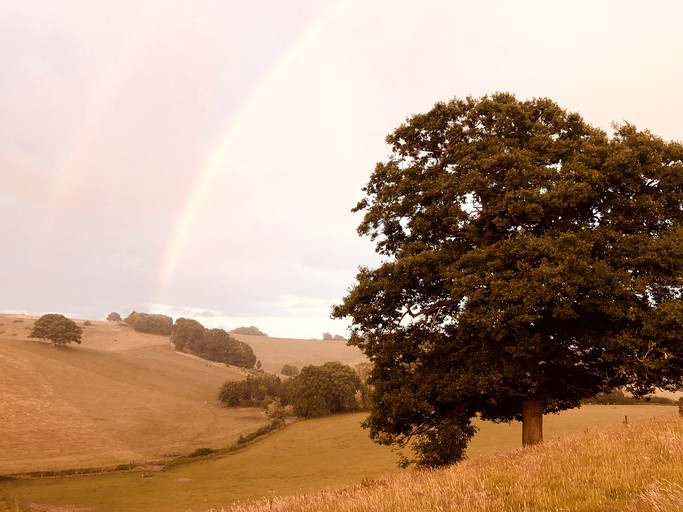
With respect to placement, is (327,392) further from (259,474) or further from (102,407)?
(102,407)

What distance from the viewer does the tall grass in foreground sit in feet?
17.4

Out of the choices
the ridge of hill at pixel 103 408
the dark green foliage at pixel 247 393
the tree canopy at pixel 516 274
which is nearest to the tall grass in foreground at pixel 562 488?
the tree canopy at pixel 516 274

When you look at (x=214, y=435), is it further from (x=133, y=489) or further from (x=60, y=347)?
(x=60, y=347)

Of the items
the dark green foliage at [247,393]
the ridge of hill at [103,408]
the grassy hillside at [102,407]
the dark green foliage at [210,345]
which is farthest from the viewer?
the dark green foliage at [210,345]

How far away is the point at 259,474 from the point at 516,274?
51.7 meters

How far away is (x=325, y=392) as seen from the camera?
9125cm

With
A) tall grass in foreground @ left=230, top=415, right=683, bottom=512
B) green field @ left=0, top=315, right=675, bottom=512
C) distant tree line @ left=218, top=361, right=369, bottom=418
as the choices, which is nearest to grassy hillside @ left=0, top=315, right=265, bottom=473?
green field @ left=0, top=315, right=675, bottom=512

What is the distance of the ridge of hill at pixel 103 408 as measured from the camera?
2603 inches

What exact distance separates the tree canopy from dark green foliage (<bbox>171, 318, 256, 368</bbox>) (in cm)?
16626

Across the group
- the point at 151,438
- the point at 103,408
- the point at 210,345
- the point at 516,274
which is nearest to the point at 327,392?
the point at 151,438

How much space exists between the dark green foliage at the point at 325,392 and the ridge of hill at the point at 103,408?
12.0 meters

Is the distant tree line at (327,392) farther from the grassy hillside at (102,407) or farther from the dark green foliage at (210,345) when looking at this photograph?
the dark green foliage at (210,345)

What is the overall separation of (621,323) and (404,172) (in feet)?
37.0

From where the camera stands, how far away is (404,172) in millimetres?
20219
